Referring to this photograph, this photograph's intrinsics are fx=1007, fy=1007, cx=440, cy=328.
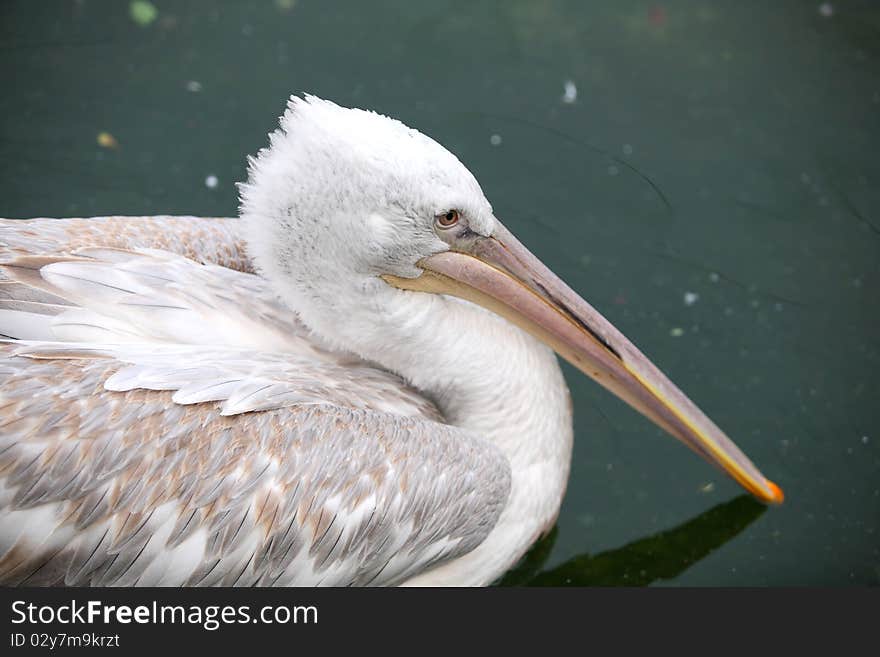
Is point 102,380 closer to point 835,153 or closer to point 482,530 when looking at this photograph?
point 482,530

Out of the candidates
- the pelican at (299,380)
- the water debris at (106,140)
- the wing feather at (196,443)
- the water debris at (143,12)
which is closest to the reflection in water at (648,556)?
the pelican at (299,380)

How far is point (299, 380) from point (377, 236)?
1.09ft

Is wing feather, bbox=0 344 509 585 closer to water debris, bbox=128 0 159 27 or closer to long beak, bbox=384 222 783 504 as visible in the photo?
long beak, bbox=384 222 783 504

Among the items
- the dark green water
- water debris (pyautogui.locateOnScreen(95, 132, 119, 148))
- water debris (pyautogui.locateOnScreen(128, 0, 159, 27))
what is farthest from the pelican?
water debris (pyautogui.locateOnScreen(128, 0, 159, 27))

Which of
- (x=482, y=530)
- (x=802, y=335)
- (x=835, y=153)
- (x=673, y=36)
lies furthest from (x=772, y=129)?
(x=482, y=530)

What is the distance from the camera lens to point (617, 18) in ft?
12.6

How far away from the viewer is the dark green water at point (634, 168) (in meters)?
2.74

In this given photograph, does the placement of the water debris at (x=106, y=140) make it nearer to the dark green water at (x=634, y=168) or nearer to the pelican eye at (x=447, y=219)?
the dark green water at (x=634, y=168)

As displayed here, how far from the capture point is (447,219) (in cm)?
199

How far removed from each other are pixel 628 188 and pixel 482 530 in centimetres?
159

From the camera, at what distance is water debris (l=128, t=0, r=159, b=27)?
3672 millimetres

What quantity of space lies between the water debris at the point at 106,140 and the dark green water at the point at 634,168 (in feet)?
0.06

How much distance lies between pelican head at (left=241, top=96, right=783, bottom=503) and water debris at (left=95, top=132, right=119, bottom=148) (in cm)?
154

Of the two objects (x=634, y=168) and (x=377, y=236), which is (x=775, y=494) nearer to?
(x=634, y=168)
